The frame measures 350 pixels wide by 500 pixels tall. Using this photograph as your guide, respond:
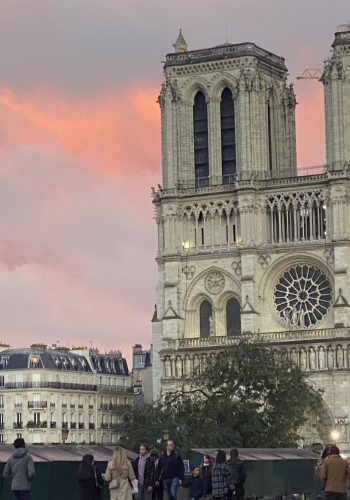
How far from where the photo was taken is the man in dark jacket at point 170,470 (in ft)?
119

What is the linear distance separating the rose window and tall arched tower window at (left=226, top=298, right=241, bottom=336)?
7.50ft

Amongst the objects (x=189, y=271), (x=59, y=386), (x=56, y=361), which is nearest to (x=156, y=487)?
(x=189, y=271)

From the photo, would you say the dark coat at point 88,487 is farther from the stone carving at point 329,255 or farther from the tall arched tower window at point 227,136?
the tall arched tower window at point 227,136

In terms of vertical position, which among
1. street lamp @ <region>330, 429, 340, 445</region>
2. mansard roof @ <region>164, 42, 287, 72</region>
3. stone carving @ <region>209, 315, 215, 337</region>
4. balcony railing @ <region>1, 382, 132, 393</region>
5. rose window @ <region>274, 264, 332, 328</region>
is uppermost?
mansard roof @ <region>164, 42, 287, 72</region>

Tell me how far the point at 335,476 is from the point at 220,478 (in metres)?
6.19

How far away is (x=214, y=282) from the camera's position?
290ft

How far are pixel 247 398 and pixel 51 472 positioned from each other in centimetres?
3234

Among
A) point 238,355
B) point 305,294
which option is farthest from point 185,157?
point 238,355

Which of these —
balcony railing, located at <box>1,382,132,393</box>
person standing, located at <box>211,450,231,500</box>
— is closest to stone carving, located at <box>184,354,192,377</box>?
balcony railing, located at <box>1,382,132,393</box>

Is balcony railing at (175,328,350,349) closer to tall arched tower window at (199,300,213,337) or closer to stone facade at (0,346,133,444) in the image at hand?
tall arched tower window at (199,300,213,337)

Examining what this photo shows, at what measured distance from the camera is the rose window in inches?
3360

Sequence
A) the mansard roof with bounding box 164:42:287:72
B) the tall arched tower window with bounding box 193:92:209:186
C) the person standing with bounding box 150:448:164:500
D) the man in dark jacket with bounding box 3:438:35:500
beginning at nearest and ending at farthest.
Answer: the man in dark jacket with bounding box 3:438:35:500, the person standing with bounding box 150:448:164:500, the mansard roof with bounding box 164:42:287:72, the tall arched tower window with bounding box 193:92:209:186

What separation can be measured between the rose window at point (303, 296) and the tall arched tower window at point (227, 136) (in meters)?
6.53

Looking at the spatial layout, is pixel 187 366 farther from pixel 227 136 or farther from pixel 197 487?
pixel 197 487
